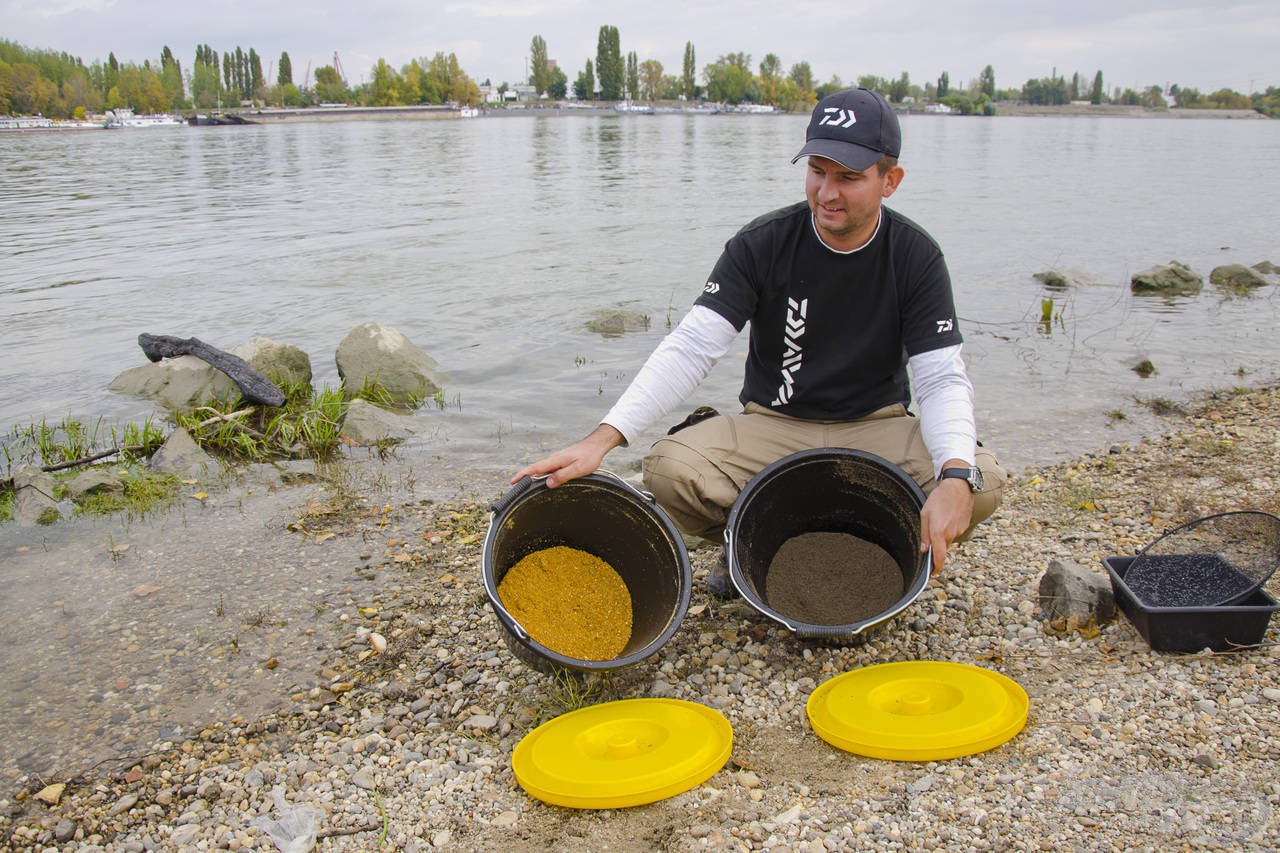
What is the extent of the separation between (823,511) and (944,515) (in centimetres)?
85

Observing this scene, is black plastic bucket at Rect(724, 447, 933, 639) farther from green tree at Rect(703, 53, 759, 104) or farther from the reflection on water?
green tree at Rect(703, 53, 759, 104)

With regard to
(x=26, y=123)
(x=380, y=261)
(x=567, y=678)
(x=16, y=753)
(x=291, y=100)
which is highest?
(x=291, y=100)

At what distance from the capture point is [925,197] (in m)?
21.5

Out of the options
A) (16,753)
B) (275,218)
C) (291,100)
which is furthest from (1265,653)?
(291,100)

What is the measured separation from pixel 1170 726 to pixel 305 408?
5.64 meters

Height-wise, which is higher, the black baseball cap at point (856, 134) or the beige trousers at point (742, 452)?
the black baseball cap at point (856, 134)

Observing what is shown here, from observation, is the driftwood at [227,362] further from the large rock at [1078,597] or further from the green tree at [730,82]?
the green tree at [730,82]

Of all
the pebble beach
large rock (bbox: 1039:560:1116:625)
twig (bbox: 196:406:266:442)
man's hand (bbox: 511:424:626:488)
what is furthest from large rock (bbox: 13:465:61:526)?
large rock (bbox: 1039:560:1116:625)

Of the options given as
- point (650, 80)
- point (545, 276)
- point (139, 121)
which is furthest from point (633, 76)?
point (545, 276)

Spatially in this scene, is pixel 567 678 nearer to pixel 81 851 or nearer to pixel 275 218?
pixel 81 851

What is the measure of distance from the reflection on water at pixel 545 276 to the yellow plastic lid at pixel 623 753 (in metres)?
3.25

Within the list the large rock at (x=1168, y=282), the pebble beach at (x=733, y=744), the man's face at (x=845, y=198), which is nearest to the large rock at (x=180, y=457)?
the pebble beach at (x=733, y=744)

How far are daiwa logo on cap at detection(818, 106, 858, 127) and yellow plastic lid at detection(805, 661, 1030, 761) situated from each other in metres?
1.81

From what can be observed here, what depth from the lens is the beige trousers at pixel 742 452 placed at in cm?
338
